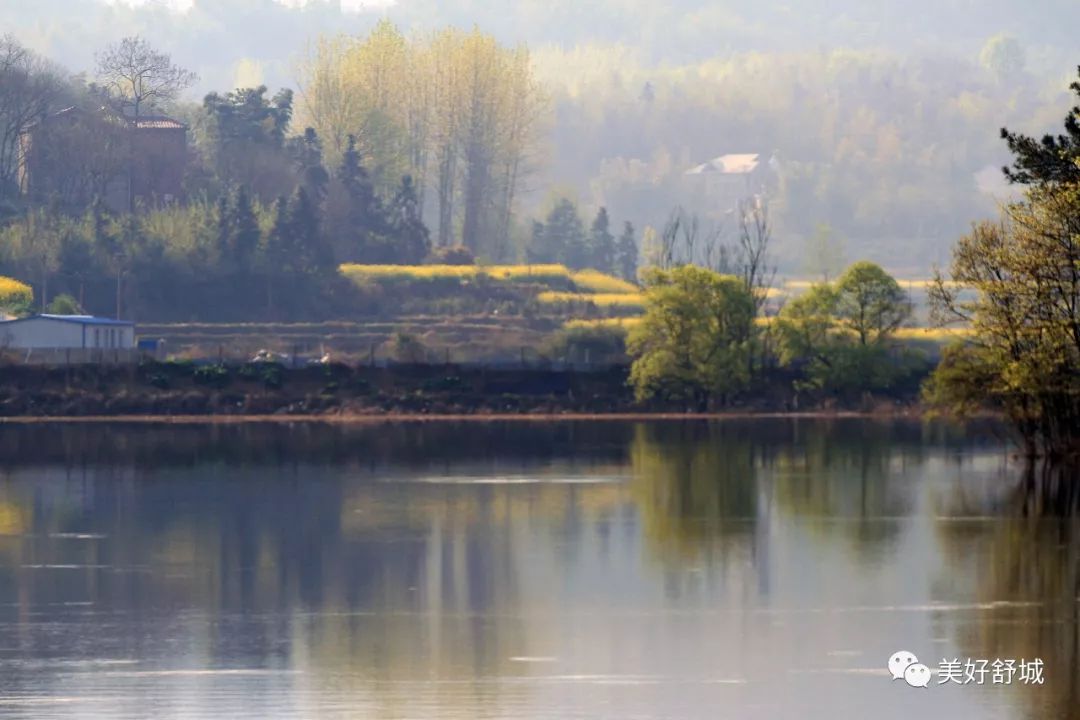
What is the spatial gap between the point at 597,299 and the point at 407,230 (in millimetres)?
15842

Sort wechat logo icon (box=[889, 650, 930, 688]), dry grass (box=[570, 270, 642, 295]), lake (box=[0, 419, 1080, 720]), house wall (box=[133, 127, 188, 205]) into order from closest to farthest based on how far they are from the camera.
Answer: lake (box=[0, 419, 1080, 720]) → wechat logo icon (box=[889, 650, 930, 688]) → dry grass (box=[570, 270, 642, 295]) → house wall (box=[133, 127, 188, 205])

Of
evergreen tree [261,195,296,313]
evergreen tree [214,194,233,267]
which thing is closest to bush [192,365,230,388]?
evergreen tree [261,195,296,313]

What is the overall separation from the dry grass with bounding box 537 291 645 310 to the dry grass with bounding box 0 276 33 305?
2687 cm

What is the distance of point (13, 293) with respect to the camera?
9650 cm

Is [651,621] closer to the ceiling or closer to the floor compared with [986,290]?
closer to the floor

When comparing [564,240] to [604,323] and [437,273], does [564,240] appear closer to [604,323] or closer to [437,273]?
[437,273]

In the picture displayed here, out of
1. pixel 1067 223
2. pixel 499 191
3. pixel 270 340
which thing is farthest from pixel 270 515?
pixel 499 191

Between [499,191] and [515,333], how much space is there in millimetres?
47293

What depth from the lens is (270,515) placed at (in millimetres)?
39906

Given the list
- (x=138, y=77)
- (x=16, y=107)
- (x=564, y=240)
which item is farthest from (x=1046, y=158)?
(x=564, y=240)

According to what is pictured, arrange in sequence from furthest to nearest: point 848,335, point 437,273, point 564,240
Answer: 1. point 564,240
2. point 437,273
3. point 848,335

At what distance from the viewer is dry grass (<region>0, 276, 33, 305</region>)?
3750 inches

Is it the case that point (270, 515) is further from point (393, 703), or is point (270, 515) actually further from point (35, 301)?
point (35, 301)

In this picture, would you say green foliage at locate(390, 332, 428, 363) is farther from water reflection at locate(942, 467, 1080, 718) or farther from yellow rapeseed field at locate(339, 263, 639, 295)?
water reflection at locate(942, 467, 1080, 718)
